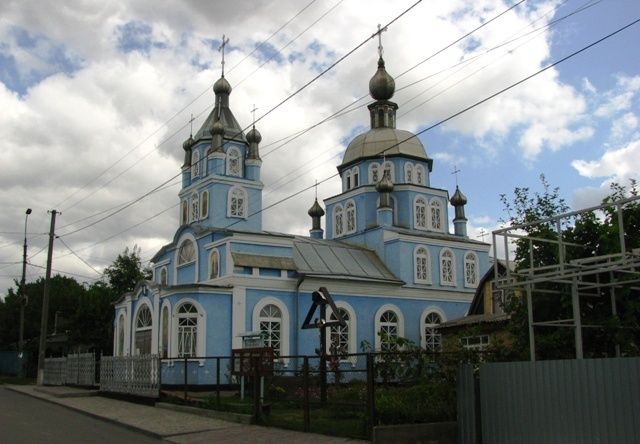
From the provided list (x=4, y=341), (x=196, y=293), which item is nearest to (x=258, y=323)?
(x=196, y=293)

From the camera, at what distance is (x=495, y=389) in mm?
11516

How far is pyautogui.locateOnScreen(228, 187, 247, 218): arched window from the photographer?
32.6 meters

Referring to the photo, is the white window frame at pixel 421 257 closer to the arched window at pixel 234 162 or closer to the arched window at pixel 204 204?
the arched window at pixel 234 162

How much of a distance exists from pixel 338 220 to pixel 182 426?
2451 cm

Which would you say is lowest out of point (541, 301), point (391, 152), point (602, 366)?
point (602, 366)

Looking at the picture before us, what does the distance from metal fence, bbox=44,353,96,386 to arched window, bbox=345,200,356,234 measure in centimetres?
1578

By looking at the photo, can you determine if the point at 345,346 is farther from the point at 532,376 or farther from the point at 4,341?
the point at 4,341

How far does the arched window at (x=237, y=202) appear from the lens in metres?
32.6

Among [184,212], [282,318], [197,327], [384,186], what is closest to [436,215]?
[384,186]

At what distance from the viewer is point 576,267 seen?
11.2m

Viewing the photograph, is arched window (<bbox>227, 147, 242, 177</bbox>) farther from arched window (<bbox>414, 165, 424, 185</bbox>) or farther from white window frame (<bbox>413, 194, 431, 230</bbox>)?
arched window (<bbox>414, 165, 424, 185</bbox>)

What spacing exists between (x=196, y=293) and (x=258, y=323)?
9.38 ft

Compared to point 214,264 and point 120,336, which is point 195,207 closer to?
point 214,264

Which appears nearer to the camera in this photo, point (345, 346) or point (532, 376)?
point (532, 376)
